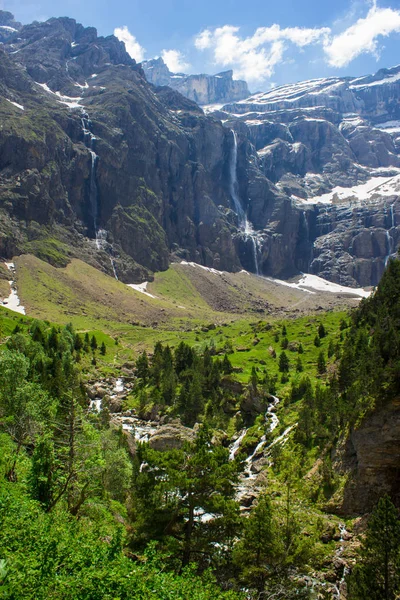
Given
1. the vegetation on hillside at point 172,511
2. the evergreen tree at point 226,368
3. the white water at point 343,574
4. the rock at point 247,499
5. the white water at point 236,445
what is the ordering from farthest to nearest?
the evergreen tree at point 226,368
the white water at point 236,445
the rock at point 247,499
the white water at point 343,574
the vegetation on hillside at point 172,511

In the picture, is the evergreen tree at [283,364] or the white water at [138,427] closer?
the white water at [138,427]

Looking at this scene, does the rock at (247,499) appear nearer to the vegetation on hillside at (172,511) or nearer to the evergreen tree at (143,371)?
the vegetation on hillside at (172,511)

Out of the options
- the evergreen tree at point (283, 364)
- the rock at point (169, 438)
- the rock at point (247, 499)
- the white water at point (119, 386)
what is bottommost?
the white water at point (119, 386)

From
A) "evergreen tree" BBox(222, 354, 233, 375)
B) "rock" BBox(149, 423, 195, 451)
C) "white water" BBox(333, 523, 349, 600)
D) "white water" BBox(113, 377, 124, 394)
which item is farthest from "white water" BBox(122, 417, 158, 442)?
"white water" BBox(333, 523, 349, 600)

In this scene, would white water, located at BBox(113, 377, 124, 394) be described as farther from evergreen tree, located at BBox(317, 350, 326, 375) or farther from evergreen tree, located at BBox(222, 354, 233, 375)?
evergreen tree, located at BBox(317, 350, 326, 375)

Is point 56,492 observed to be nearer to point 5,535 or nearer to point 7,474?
point 7,474

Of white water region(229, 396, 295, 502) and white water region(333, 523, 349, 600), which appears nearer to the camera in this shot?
white water region(333, 523, 349, 600)

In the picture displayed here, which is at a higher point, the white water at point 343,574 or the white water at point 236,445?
the white water at point 343,574

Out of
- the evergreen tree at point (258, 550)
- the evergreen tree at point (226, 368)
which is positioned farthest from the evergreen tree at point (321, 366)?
the evergreen tree at point (258, 550)

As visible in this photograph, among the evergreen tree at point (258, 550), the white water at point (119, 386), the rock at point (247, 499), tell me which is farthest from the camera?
the white water at point (119, 386)

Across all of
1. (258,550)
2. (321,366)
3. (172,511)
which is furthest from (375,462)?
(321,366)

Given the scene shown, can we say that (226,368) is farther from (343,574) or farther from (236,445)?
(343,574)

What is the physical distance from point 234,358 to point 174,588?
334 ft

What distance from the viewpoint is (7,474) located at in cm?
3516
